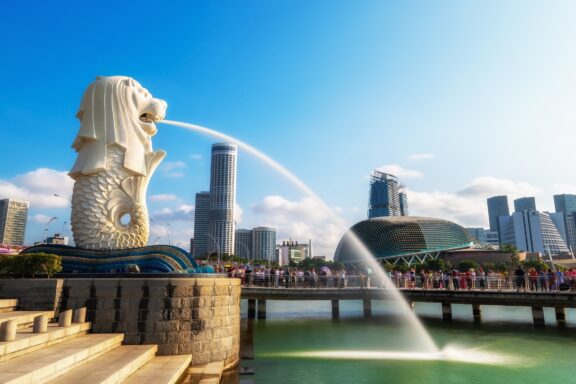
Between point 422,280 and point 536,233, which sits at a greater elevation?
point 536,233

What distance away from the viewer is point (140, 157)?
1683 cm

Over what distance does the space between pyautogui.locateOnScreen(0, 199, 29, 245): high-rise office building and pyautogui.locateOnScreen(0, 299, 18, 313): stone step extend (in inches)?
3957

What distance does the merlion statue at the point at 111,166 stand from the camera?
Answer: 613 inches

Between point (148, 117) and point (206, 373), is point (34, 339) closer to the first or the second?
point (206, 373)

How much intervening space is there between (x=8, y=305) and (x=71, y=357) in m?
4.79

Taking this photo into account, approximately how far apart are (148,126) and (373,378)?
532 inches

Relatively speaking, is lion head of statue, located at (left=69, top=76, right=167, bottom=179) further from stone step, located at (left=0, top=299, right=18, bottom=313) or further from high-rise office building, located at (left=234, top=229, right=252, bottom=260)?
high-rise office building, located at (left=234, top=229, right=252, bottom=260)

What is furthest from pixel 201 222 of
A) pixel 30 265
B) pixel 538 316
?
pixel 30 265

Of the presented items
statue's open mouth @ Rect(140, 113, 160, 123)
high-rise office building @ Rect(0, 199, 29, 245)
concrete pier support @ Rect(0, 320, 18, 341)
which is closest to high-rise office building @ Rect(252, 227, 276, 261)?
high-rise office building @ Rect(0, 199, 29, 245)

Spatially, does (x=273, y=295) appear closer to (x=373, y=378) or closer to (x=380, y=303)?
(x=373, y=378)

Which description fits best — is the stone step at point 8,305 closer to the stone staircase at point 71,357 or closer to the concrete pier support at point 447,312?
the stone staircase at point 71,357

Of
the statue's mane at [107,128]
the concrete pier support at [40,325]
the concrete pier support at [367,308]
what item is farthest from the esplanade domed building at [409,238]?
the concrete pier support at [40,325]

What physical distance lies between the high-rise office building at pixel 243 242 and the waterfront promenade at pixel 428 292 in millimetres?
139976

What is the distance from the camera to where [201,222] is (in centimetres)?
16862
